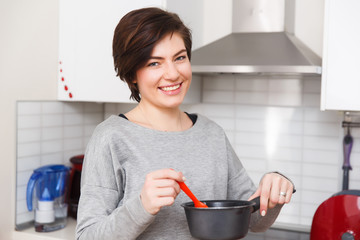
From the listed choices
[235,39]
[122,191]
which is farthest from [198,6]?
[122,191]

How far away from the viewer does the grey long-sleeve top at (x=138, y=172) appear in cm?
106

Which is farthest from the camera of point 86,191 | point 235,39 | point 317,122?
point 317,122

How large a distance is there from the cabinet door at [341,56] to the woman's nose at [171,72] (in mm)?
740

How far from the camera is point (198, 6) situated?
2061 mm

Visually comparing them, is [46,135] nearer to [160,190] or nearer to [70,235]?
[70,235]

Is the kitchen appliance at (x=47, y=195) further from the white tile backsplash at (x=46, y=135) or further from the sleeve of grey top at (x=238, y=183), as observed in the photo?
the sleeve of grey top at (x=238, y=183)

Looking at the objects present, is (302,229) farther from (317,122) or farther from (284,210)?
(317,122)

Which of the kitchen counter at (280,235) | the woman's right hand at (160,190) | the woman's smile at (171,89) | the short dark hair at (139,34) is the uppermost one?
the short dark hair at (139,34)

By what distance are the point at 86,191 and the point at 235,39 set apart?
106 centimetres

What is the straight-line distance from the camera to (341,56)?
165 centimetres

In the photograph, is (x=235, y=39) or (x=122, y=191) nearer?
(x=122, y=191)

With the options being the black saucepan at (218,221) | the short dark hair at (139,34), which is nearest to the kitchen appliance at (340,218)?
the black saucepan at (218,221)

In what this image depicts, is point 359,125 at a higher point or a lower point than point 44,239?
higher

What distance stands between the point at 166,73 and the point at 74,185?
1.21m
